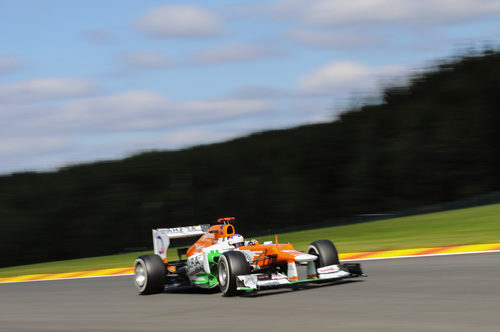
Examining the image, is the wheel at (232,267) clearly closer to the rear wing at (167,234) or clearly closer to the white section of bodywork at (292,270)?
the white section of bodywork at (292,270)

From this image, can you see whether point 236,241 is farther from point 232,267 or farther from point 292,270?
point 292,270

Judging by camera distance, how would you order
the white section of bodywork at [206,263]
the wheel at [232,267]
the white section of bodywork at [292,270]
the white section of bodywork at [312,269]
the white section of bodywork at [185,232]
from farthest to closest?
the white section of bodywork at [185,232]
the white section of bodywork at [206,263]
the white section of bodywork at [312,269]
the white section of bodywork at [292,270]
the wheel at [232,267]

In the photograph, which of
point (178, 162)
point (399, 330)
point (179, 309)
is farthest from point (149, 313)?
point (178, 162)

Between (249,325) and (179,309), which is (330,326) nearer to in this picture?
(249,325)

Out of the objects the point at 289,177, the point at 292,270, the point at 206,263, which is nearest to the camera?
the point at 292,270

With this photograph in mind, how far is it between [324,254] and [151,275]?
2.76 metres

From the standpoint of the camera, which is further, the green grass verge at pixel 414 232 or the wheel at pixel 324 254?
the green grass verge at pixel 414 232

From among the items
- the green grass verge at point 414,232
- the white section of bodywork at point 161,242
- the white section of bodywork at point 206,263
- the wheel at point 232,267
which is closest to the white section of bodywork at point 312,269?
the wheel at point 232,267

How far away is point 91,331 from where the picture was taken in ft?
24.4

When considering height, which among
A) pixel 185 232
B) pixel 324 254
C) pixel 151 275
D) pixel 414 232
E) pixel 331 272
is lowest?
pixel 414 232

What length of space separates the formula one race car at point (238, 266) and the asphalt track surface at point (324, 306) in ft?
0.61

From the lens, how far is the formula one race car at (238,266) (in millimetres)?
8867

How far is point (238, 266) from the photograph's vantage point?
8.85 meters

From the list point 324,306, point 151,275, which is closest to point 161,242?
point 151,275
